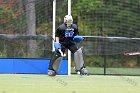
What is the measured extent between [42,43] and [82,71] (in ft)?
8.99

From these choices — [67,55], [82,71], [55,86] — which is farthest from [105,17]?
[55,86]

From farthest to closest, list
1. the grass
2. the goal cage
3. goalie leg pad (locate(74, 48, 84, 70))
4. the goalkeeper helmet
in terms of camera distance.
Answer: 1. the grass
2. the goal cage
3. goalie leg pad (locate(74, 48, 84, 70))
4. the goalkeeper helmet

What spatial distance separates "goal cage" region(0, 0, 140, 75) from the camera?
16125mm

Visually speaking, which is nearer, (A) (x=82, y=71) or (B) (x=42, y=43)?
(A) (x=82, y=71)

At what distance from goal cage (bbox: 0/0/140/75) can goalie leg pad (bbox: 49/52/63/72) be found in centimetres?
144

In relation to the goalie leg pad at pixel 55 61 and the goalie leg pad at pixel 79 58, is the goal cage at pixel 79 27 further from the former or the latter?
the goalie leg pad at pixel 79 58

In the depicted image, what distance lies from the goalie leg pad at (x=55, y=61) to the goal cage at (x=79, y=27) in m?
1.44

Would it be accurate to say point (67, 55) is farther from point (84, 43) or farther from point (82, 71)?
point (82, 71)

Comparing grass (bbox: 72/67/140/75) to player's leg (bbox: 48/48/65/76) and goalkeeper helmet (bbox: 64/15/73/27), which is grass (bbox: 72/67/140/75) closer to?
player's leg (bbox: 48/48/65/76)

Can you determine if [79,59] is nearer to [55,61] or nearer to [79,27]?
[55,61]

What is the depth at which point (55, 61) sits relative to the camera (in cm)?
1402

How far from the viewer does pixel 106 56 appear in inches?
686

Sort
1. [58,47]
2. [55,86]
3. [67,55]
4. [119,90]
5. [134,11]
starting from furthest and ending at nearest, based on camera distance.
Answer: [134,11], [67,55], [58,47], [55,86], [119,90]

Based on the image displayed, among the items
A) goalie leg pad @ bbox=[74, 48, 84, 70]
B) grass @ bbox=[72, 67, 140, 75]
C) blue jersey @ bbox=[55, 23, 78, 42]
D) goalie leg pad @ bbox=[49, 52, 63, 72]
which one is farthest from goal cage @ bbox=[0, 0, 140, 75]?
blue jersey @ bbox=[55, 23, 78, 42]
